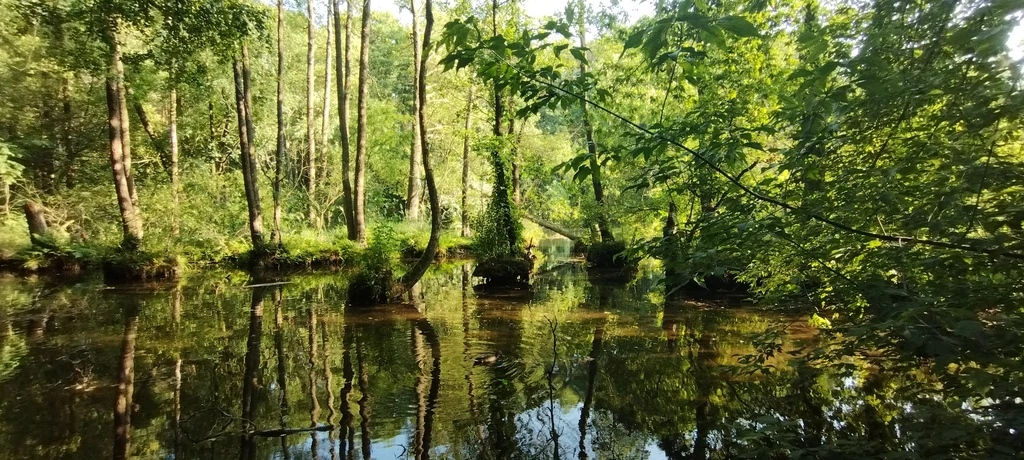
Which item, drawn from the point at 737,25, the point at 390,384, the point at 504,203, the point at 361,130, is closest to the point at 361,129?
the point at 361,130

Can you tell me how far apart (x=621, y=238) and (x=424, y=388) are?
48.2 feet

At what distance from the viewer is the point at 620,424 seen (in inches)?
187

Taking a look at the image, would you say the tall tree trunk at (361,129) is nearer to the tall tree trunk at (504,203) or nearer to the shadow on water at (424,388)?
the tall tree trunk at (504,203)

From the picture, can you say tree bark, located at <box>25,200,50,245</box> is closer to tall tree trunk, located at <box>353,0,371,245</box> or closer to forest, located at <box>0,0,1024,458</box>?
forest, located at <box>0,0,1024,458</box>

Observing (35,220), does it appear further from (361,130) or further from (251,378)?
(251,378)

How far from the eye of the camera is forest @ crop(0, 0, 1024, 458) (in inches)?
84.6

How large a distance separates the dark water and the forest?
58mm

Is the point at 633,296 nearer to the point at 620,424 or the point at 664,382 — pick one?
the point at 664,382

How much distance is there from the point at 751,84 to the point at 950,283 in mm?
6691

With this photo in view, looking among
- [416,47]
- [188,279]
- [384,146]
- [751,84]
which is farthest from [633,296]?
[384,146]

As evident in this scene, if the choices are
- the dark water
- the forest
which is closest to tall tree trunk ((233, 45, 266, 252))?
the forest

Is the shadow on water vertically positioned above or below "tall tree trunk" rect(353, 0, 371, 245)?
below

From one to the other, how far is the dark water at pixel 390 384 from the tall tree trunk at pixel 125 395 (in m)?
0.02

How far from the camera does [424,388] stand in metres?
5.57
